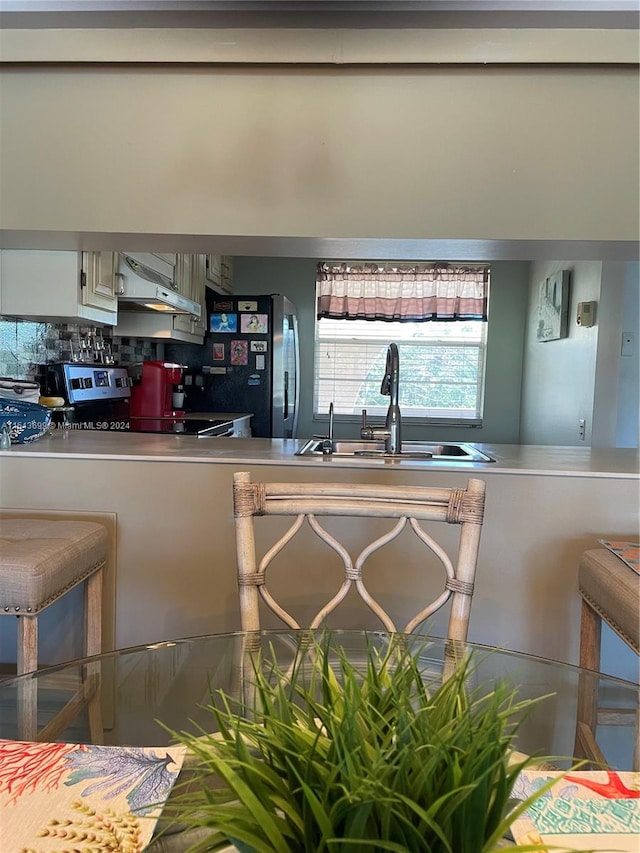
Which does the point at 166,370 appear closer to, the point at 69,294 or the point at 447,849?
the point at 69,294

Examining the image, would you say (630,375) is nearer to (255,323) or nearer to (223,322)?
(255,323)

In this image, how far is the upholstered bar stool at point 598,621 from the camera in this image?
41.6 inches

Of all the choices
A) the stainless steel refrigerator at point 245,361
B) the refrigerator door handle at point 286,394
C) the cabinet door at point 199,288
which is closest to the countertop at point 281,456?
the cabinet door at point 199,288

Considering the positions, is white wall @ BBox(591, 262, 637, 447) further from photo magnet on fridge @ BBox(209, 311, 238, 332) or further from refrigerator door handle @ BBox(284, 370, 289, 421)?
photo magnet on fridge @ BBox(209, 311, 238, 332)

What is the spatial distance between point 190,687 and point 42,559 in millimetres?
572

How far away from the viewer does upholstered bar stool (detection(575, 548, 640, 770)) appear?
1.06 metres

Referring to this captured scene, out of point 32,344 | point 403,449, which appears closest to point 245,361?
point 32,344

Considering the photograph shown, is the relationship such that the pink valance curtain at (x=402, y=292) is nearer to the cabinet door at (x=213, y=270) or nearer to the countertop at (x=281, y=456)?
the cabinet door at (x=213, y=270)

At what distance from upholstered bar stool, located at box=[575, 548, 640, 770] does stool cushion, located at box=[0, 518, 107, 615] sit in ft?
3.64

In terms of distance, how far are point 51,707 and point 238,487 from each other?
48 centimetres

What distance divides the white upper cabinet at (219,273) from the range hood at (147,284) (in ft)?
2.43

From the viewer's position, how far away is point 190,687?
0.99 metres

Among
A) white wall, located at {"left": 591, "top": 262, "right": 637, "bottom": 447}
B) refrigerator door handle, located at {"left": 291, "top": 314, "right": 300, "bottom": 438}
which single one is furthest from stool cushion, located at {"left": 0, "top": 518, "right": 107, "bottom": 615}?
refrigerator door handle, located at {"left": 291, "top": 314, "right": 300, "bottom": 438}

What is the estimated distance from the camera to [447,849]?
405mm
